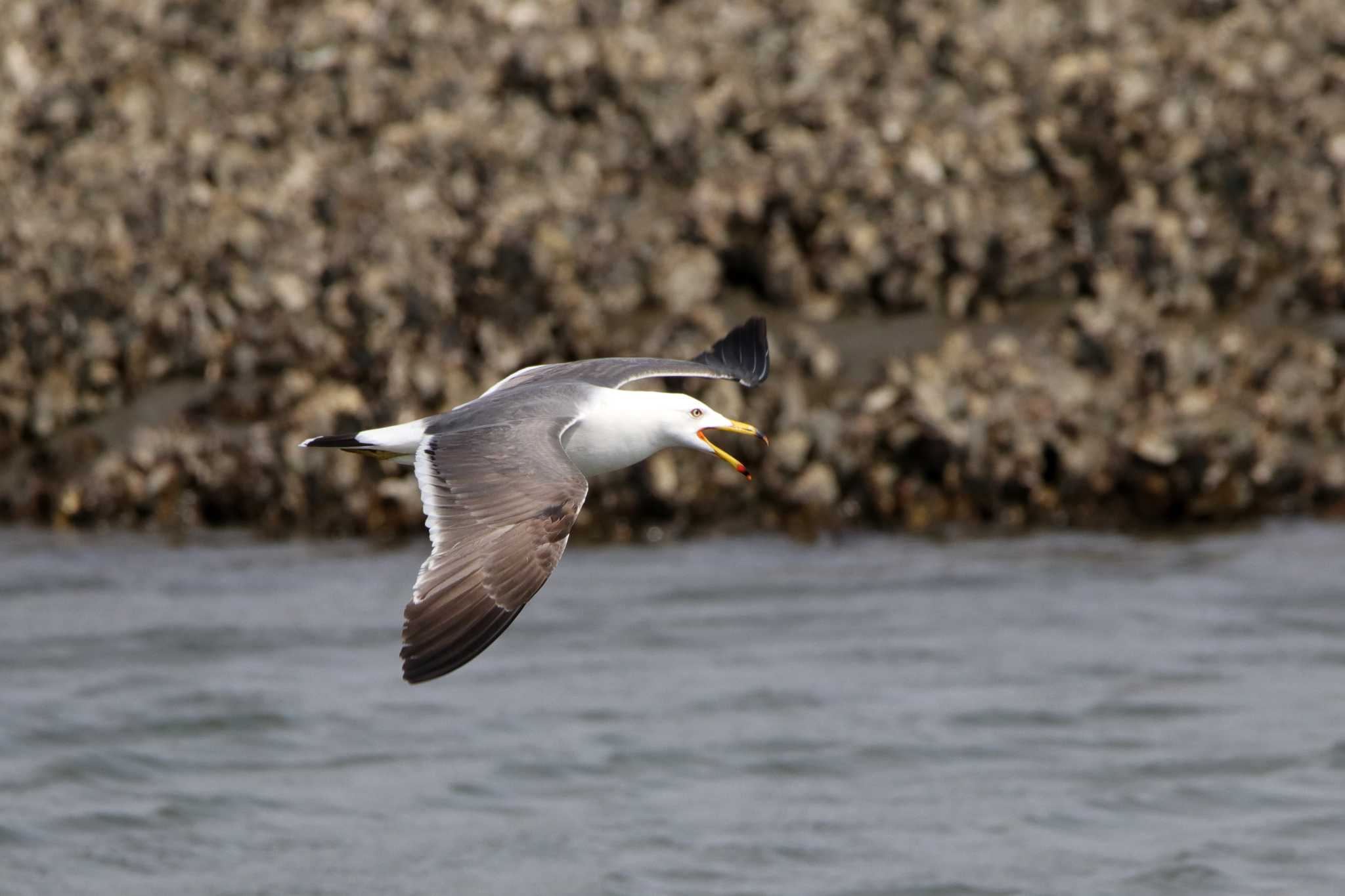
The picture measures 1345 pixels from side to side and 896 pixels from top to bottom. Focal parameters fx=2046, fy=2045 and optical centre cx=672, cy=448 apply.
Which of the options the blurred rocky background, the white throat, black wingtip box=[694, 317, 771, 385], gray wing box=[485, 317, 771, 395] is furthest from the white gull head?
the blurred rocky background

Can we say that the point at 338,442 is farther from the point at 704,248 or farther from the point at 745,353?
the point at 704,248

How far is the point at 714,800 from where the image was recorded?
9258mm

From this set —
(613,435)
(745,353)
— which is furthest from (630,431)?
(745,353)

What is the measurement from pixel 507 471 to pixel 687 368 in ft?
5.81

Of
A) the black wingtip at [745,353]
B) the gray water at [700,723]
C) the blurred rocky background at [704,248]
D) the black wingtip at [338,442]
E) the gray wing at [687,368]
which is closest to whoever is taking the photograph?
the black wingtip at [338,442]

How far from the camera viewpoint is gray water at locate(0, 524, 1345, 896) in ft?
28.5

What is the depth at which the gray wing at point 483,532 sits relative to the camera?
20.5 ft

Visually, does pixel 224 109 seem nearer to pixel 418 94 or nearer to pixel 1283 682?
Answer: pixel 418 94

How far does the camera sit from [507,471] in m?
6.87

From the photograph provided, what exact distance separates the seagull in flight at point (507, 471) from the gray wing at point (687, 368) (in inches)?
0.7

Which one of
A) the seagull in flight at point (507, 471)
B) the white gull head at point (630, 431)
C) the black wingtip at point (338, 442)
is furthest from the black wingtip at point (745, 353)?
the black wingtip at point (338, 442)

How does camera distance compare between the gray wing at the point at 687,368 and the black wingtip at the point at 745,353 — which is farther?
the black wingtip at the point at 745,353

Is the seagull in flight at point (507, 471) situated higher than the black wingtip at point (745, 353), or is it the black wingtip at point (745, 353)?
the black wingtip at point (745, 353)

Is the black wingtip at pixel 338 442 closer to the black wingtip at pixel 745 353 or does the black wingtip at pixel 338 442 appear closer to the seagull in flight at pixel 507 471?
the seagull in flight at pixel 507 471
